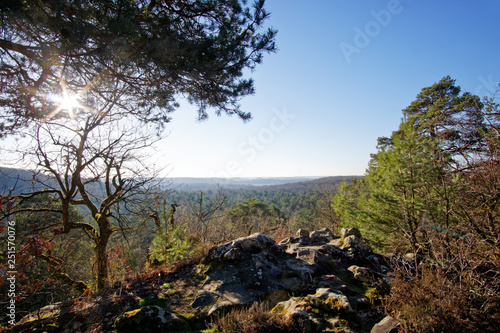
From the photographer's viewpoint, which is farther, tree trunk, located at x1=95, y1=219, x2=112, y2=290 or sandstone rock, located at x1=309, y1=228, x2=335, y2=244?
sandstone rock, located at x1=309, y1=228, x2=335, y2=244

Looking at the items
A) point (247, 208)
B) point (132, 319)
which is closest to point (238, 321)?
point (132, 319)

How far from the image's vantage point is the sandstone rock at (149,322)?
2.92m

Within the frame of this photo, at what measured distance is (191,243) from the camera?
6418 millimetres

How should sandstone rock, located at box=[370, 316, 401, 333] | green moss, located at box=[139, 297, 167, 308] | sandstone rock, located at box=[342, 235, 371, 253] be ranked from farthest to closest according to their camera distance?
sandstone rock, located at box=[342, 235, 371, 253]
green moss, located at box=[139, 297, 167, 308]
sandstone rock, located at box=[370, 316, 401, 333]

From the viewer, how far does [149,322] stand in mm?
2979

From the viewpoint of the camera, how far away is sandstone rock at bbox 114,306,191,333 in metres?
2.92

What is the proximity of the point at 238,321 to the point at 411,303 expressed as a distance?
2.09 metres

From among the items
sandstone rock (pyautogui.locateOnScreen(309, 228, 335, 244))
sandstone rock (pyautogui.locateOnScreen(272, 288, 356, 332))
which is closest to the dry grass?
sandstone rock (pyautogui.locateOnScreen(272, 288, 356, 332))

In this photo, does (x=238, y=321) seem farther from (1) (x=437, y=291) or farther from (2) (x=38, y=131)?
(2) (x=38, y=131)

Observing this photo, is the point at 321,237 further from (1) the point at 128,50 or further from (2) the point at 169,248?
(1) the point at 128,50

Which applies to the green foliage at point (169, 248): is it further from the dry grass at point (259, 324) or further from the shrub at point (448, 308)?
the shrub at point (448, 308)

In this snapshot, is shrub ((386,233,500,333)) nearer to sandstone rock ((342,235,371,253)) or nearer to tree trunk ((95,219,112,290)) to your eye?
sandstone rock ((342,235,371,253))

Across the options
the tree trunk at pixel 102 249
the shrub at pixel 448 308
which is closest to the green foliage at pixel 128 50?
the tree trunk at pixel 102 249

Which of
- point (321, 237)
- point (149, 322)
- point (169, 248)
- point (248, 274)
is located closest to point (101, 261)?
point (169, 248)
